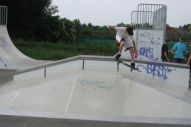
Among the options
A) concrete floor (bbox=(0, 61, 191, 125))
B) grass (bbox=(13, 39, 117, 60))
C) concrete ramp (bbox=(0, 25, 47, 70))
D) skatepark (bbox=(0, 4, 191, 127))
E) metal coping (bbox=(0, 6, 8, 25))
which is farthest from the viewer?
grass (bbox=(13, 39, 117, 60))

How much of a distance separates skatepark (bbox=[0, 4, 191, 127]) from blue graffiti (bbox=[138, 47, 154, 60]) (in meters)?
7.16

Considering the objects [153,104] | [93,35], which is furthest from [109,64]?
[93,35]

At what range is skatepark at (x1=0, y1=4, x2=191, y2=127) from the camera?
30.2ft

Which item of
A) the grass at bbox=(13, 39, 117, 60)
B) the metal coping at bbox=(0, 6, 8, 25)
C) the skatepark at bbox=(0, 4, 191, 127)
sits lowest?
the skatepark at bbox=(0, 4, 191, 127)

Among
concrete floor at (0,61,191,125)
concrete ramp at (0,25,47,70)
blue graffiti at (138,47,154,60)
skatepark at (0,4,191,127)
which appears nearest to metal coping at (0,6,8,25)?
concrete ramp at (0,25,47,70)

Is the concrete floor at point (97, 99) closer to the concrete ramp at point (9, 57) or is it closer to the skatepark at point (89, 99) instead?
the skatepark at point (89, 99)

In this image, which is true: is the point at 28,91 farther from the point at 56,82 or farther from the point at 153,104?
the point at 153,104

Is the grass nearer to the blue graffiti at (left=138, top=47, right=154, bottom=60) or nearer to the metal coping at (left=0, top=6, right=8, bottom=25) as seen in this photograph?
the metal coping at (left=0, top=6, right=8, bottom=25)

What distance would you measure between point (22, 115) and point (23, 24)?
3961 cm

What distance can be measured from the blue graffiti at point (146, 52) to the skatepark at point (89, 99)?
7164mm

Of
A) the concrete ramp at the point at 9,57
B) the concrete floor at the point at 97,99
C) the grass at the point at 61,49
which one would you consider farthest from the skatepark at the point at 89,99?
the grass at the point at 61,49

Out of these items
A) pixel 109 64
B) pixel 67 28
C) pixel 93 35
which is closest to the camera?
pixel 109 64

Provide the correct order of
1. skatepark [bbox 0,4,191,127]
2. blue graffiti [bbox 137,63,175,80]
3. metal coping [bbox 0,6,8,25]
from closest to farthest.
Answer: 1. skatepark [bbox 0,4,191,127]
2. blue graffiti [bbox 137,63,175,80]
3. metal coping [bbox 0,6,8,25]

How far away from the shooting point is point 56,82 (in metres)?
11.1
